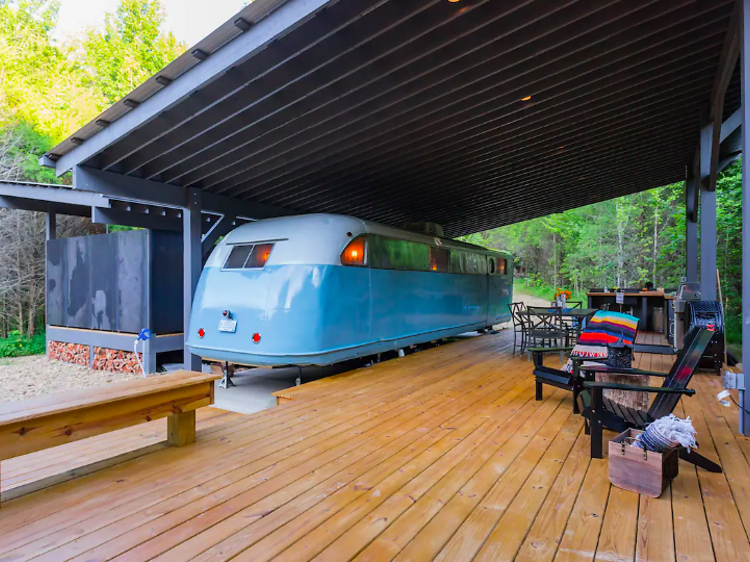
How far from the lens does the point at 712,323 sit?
5.58 meters

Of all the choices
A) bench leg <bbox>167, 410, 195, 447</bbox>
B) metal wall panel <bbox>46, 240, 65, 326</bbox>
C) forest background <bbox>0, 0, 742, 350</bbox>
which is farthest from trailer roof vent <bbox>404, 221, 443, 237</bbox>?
metal wall panel <bbox>46, 240, 65, 326</bbox>

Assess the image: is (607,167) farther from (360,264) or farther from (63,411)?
(63,411)

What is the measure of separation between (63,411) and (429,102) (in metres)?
4.84

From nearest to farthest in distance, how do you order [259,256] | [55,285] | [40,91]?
[259,256] < [55,285] < [40,91]

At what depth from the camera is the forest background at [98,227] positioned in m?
13.4

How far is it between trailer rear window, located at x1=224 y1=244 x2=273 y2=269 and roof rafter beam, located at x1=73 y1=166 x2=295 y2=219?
1.60m

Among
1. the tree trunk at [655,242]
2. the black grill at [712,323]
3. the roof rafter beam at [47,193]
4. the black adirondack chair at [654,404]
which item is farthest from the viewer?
the tree trunk at [655,242]

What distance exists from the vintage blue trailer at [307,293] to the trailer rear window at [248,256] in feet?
0.05

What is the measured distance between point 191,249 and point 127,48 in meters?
25.5

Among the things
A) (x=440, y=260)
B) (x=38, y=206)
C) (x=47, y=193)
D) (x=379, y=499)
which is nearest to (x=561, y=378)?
(x=379, y=499)

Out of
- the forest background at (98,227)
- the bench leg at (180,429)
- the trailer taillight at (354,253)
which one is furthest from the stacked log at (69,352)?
the bench leg at (180,429)

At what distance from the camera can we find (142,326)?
8867 millimetres

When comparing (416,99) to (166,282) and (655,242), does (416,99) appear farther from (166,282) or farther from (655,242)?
(655,242)

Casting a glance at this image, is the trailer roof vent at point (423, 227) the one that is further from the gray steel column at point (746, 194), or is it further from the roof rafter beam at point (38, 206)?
the roof rafter beam at point (38, 206)
